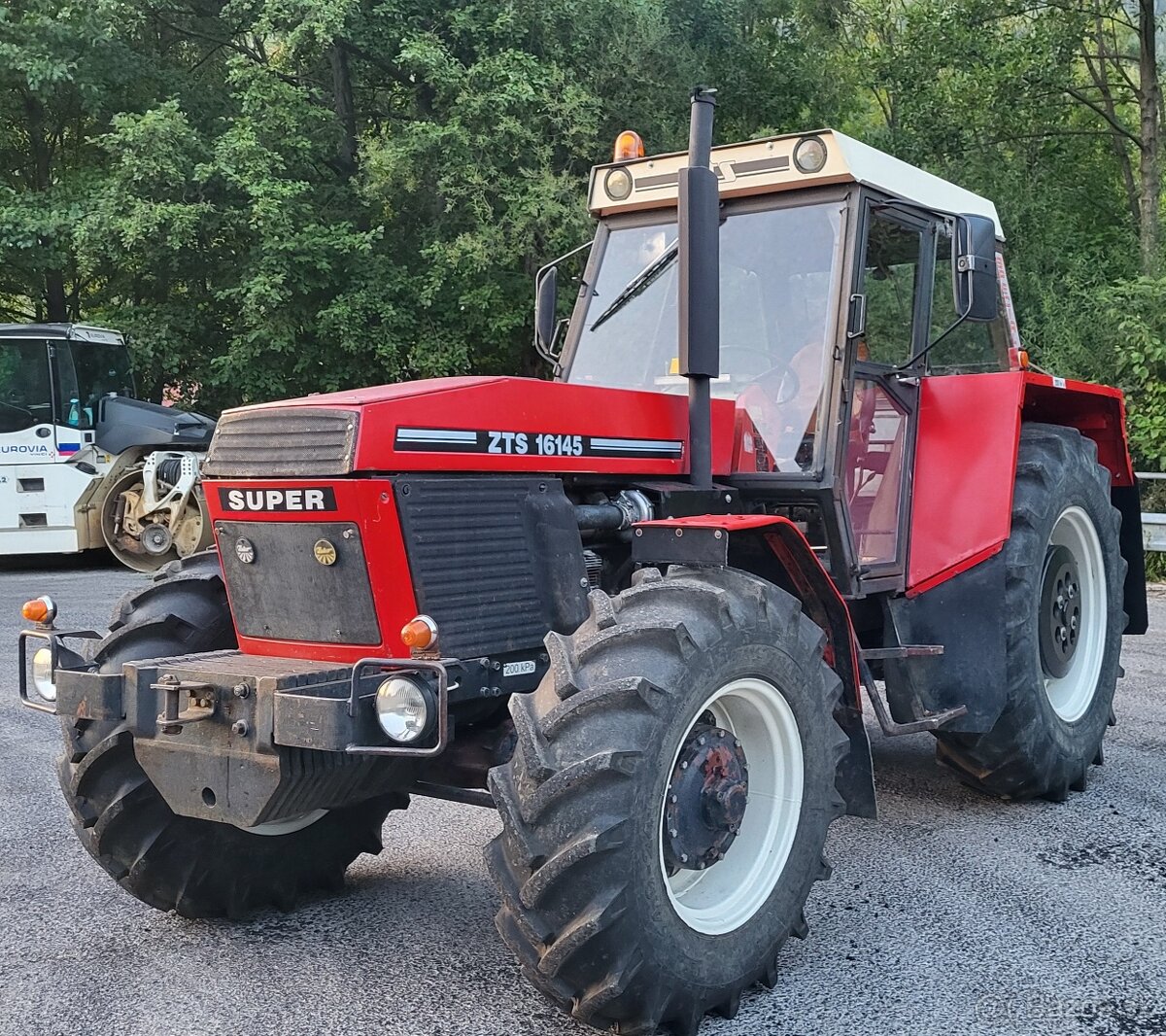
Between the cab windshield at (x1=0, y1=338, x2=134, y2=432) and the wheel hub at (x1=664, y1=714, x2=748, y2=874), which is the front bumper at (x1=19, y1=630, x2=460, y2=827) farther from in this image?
the cab windshield at (x1=0, y1=338, x2=134, y2=432)

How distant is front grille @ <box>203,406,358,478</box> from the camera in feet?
10.6

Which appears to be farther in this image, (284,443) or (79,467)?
(79,467)

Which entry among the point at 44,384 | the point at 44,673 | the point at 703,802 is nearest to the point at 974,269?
the point at 703,802

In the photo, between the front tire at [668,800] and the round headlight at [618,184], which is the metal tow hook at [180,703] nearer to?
the front tire at [668,800]

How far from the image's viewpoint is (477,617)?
340 cm

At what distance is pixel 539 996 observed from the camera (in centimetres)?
320

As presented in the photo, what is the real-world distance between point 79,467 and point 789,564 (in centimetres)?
1147

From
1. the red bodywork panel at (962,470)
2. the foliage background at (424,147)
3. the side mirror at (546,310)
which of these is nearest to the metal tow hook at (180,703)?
the side mirror at (546,310)

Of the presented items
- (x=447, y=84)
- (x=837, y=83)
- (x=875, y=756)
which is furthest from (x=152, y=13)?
(x=875, y=756)

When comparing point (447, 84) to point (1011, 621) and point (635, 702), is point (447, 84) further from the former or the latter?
point (635, 702)

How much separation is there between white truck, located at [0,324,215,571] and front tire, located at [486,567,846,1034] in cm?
1076

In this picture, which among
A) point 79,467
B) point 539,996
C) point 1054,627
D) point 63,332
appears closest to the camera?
point 539,996

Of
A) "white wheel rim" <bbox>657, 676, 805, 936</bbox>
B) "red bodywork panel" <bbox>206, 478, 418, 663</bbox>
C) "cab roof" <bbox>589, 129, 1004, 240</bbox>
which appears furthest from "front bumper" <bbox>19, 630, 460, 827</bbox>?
"cab roof" <bbox>589, 129, 1004, 240</bbox>

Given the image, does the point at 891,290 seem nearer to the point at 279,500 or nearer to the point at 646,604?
the point at 646,604
